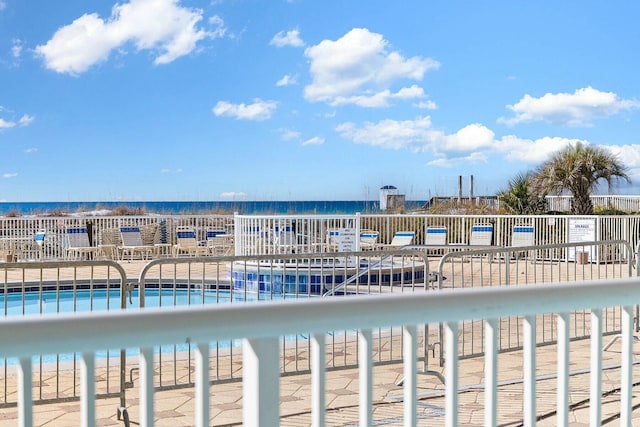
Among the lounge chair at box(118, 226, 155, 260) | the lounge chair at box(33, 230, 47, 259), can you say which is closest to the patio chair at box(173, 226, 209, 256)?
the lounge chair at box(118, 226, 155, 260)

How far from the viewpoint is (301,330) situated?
148 centimetres

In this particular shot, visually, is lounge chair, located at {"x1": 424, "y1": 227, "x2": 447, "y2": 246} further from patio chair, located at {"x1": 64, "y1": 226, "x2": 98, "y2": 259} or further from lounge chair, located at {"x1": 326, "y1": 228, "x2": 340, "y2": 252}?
patio chair, located at {"x1": 64, "y1": 226, "x2": 98, "y2": 259}

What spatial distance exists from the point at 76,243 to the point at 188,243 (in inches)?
94.0

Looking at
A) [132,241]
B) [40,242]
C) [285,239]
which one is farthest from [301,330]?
[40,242]

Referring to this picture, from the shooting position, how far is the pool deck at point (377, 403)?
13.8 ft

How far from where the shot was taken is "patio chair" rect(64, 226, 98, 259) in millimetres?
15117

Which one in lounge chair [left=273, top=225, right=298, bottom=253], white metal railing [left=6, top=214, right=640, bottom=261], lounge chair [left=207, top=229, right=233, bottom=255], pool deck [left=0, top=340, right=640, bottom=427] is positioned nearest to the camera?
pool deck [left=0, top=340, right=640, bottom=427]

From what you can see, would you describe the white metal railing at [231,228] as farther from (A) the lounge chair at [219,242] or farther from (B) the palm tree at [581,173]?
(B) the palm tree at [581,173]

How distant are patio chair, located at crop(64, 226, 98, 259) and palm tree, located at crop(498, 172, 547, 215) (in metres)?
10.8

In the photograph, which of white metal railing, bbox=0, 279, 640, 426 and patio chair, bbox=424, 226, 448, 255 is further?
patio chair, bbox=424, 226, 448, 255

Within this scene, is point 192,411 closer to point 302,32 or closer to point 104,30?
point 104,30

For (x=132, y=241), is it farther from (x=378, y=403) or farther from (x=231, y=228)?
(x=378, y=403)

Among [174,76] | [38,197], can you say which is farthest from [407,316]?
[38,197]

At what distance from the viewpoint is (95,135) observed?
160ft
